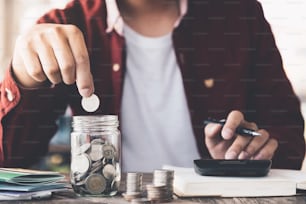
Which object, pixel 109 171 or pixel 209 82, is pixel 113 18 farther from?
pixel 109 171

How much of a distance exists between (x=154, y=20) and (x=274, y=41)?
284 mm

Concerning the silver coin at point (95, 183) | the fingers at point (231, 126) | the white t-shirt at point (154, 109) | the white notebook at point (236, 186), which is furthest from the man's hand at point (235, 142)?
the silver coin at point (95, 183)

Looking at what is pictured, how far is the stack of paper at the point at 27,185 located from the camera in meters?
0.93

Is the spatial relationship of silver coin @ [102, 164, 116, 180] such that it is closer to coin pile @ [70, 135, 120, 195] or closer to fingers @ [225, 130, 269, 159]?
coin pile @ [70, 135, 120, 195]

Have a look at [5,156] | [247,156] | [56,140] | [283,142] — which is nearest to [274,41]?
[283,142]

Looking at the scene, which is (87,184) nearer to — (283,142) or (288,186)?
(288,186)

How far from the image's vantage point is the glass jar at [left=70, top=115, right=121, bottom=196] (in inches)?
37.3

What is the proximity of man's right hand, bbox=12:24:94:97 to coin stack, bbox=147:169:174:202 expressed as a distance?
0.24 m

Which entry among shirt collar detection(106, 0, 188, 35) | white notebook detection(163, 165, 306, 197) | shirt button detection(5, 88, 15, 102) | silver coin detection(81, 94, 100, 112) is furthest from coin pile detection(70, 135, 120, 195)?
shirt collar detection(106, 0, 188, 35)

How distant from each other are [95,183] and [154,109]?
0.54 m

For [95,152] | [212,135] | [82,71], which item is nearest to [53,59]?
[82,71]

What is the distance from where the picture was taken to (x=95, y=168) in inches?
37.1

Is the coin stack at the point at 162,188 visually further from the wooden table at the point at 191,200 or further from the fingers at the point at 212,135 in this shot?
the fingers at the point at 212,135

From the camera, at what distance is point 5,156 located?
1454mm
